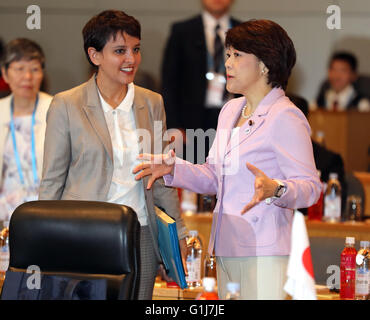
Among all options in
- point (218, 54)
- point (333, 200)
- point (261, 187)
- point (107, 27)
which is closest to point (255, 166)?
point (261, 187)

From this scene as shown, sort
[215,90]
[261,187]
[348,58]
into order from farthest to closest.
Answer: [348,58] → [215,90] → [261,187]

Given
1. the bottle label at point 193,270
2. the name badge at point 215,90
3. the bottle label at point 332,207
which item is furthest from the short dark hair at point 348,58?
the bottle label at point 193,270

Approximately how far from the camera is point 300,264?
1718 mm

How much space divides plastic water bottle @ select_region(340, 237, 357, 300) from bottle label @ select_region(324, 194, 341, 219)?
1326 millimetres

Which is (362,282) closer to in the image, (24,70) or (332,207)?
(332,207)

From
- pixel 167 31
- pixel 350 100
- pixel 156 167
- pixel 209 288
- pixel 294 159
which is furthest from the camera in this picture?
pixel 167 31

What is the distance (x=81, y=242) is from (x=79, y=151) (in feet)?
2.26

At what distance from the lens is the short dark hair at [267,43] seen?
2414mm

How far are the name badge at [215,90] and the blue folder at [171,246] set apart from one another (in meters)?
2.50

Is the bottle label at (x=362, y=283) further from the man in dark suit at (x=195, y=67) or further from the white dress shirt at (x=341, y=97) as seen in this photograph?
the white dress shirt at (x=341, y=97)

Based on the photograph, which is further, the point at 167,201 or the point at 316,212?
the point at 316,212

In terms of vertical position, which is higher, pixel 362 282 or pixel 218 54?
pixel 218 54

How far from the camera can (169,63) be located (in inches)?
214
